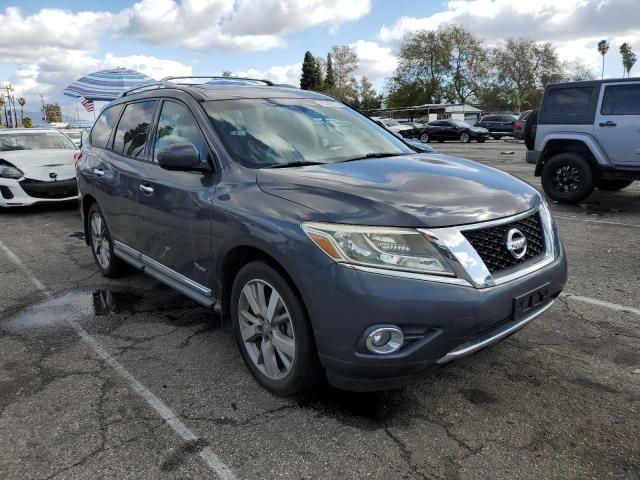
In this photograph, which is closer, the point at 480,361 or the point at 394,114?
the point at 480,361

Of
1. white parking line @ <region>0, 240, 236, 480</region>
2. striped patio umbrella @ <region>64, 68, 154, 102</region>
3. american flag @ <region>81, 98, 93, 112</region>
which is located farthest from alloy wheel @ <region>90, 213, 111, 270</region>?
american flag @ <region>81, 98, 93, 112</region>

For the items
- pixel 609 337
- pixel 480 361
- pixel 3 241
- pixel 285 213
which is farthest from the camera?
pixel 3 241

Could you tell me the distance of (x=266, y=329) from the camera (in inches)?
115

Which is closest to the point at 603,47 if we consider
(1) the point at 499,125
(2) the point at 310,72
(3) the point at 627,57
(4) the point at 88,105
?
(3) the point at 627,57

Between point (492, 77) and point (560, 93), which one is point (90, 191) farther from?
point (492, 77)

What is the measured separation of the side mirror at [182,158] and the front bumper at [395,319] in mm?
1128

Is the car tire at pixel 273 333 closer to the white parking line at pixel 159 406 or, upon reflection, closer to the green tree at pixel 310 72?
the white parking line at pixel 159 406

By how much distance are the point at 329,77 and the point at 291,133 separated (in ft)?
292

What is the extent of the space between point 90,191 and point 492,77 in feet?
264

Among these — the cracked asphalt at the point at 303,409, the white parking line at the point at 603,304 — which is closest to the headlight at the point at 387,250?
the cracked asphalt at the point at 303,409

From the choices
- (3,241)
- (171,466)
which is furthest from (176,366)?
(3,241)

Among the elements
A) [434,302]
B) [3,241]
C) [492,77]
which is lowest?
[3,241]

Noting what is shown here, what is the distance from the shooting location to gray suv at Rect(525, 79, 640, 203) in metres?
7.86

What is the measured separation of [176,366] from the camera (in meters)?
3.40
